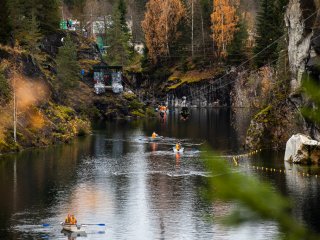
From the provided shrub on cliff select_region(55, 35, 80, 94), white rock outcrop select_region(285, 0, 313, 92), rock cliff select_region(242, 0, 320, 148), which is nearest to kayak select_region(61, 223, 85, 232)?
rock cliff select_region(242, 0, 320, 148)

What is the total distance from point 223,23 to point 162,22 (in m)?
15.2

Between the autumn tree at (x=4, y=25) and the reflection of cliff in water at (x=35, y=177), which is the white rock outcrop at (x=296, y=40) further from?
the autumn tree at (x=4, y=25)

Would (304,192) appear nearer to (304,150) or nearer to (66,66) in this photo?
(304,150)

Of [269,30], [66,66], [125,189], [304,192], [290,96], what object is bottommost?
[304,192]

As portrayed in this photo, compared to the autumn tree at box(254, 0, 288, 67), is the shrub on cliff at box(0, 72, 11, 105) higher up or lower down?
lower down

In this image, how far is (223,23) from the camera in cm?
15350

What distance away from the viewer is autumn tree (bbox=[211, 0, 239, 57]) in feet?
498

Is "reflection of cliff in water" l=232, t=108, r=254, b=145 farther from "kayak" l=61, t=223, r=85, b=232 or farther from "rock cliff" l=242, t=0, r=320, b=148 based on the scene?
"kayak" l=61, t=223, r=85, b=232

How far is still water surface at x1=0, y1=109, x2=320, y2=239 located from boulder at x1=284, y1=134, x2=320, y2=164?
2.16 m

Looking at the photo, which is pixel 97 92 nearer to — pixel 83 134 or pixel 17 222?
pixel 83 134

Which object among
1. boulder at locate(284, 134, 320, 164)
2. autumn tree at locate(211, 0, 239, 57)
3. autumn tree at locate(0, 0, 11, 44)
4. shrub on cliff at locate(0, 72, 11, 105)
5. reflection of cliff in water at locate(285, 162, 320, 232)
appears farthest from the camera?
autumn tree at locate(211, 0, 239, 57)

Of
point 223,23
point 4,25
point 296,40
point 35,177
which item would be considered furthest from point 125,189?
point 223,23

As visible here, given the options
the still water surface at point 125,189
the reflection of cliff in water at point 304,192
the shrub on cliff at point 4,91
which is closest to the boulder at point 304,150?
the reflection of cliff in water at point 304,192

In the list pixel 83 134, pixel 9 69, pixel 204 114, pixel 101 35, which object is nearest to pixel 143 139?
pixel 83 134
